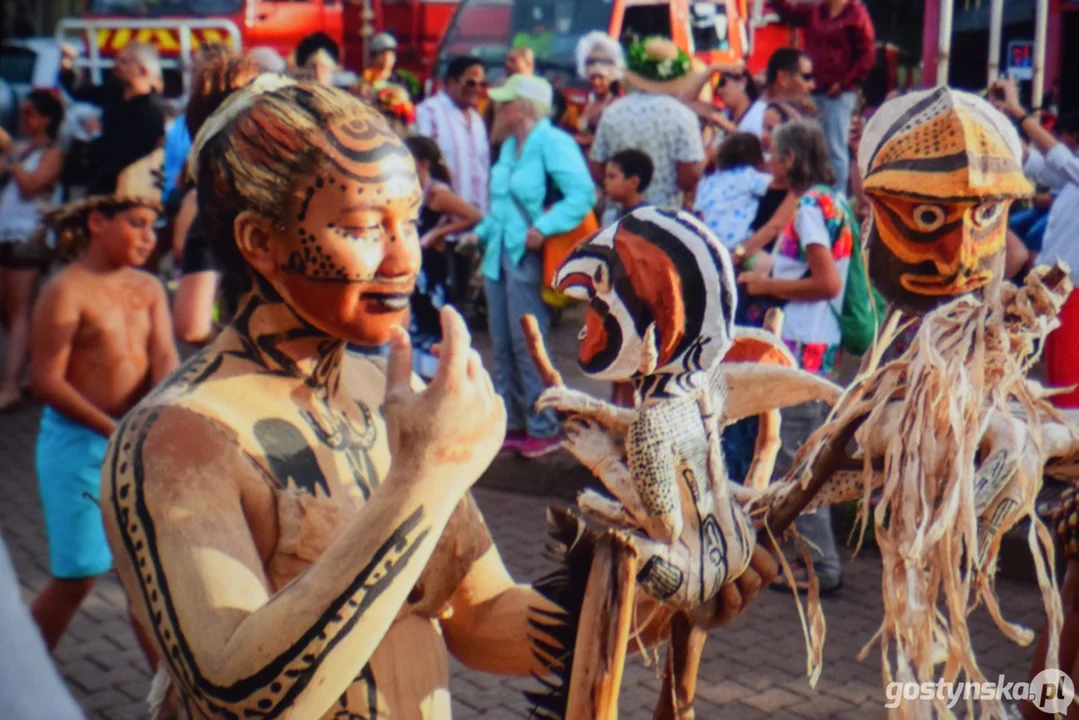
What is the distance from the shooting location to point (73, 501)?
388 cm

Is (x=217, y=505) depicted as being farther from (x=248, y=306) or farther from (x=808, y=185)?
(x=808, y=185)

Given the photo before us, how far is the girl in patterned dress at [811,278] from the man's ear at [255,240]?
11.4ft

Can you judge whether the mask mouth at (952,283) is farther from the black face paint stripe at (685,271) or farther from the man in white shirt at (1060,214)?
the man in white shirt at (1060,214)

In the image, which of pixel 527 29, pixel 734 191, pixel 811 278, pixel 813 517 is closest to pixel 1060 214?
pixel 811 278

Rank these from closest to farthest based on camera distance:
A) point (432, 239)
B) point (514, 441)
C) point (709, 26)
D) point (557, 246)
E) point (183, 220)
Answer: point (183, 220) → point (557, 246) → point (514, 441) → point (432, 239) → point (709, 26)

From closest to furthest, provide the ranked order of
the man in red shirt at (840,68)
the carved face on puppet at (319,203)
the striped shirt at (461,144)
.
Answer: the carved face on puppet at (319,203), the striped shirt at (461,144), the man in red shirt at (840,68)

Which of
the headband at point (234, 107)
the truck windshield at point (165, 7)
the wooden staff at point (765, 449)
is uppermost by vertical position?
the truck windshield at point (165, 7)

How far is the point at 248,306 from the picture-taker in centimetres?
182

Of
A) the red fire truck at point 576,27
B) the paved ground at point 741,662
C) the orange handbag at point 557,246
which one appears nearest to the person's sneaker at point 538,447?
the orange handbag at point 557,246

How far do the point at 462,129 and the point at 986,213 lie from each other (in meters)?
6.19

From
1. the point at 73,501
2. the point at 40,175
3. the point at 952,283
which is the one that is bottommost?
the point at 73,501

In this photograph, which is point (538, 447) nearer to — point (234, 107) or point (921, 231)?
point (921, 231)

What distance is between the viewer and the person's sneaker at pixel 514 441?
22.0 ft

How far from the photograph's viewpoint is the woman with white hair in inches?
384
